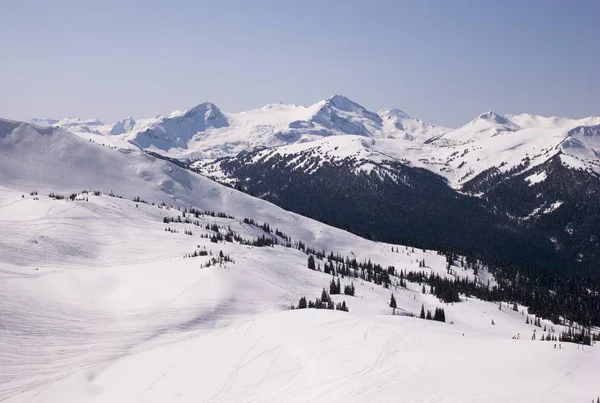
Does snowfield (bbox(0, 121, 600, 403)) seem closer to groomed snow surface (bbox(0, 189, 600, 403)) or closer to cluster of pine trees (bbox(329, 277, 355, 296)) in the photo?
groomed snow surface (bbox(0, 189, 600, 403))

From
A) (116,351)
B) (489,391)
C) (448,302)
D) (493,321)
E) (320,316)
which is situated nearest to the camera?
Result: (489,391)

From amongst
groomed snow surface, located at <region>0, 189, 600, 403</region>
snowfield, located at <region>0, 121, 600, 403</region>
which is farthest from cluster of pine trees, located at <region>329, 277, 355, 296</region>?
snowfield, located at <region>0, 121, 600, 403</region>

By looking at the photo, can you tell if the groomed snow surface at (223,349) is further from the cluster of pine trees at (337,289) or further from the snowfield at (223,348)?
the cluster of pine trees at (337,289)

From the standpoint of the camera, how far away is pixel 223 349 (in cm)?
6141

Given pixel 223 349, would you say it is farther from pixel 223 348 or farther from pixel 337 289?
pixel 337 289

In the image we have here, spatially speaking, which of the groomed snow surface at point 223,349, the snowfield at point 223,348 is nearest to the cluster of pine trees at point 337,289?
the groomed snow surface at point 223,349

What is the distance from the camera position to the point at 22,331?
66.5m

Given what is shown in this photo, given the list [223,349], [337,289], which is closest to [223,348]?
[223,349]

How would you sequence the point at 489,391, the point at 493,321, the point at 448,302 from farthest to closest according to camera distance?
the point at 448,302, the point at 493,321, the point at 489,391

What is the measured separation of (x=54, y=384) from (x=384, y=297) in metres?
109

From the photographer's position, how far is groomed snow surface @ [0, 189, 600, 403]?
153 feet

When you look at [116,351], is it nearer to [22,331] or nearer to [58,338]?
[58,338]

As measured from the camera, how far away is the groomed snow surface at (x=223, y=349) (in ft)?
153

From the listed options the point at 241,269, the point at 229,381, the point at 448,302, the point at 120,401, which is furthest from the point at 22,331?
the point at 448,302
